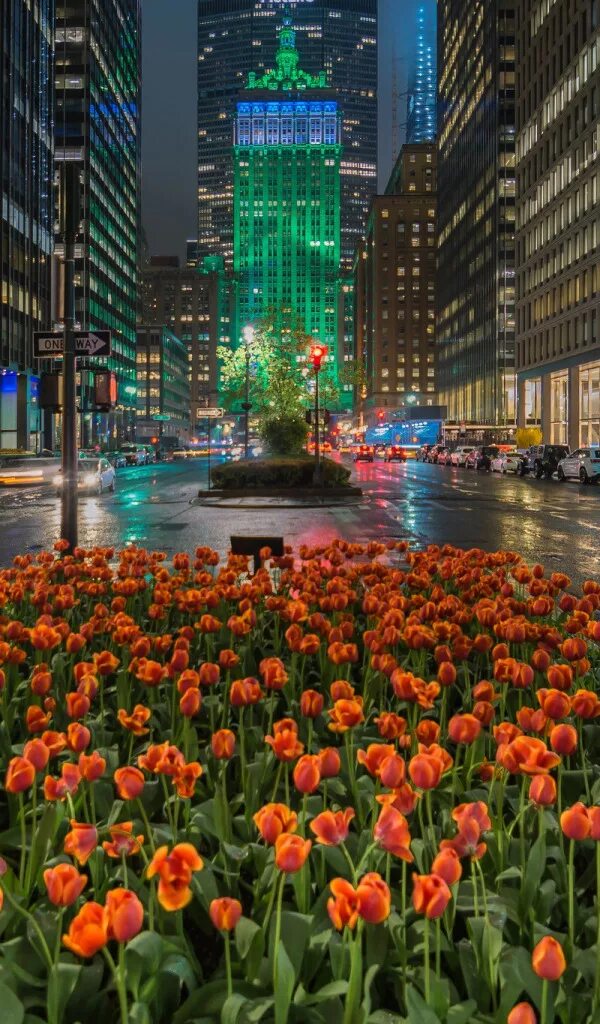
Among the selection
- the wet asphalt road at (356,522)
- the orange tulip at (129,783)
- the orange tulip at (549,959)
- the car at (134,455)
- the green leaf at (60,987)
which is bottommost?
the wet asphalt road at (356,522)

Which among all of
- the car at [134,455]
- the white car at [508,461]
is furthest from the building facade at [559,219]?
the car at [134,455]

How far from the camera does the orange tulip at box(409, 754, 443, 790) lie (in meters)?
1.96

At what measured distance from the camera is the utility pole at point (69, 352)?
11719 millimetres

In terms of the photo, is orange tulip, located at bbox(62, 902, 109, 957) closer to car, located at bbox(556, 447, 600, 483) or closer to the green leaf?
the green leaf

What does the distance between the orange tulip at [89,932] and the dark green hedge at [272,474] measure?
Answer: 105ft

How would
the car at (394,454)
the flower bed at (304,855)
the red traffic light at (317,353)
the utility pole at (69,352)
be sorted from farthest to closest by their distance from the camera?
the car at (394,454) → the red traffic light at (317,353) → the utility pole at (69,352) → the flower bed at (304,855)

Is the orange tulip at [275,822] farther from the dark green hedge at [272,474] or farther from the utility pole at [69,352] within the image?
the dark green hedge at [272,474]

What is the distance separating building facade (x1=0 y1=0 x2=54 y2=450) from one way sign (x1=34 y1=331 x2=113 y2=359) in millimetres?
53045

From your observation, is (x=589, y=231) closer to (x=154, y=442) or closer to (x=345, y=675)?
(x=345, y=675)

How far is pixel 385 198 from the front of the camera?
188 metres

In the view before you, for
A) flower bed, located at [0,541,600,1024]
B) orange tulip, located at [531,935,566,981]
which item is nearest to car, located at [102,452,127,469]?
flower bed, located at [0,541,600,1024]

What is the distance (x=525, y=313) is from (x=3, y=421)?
4909 cm

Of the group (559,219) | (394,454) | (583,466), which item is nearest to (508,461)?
(583,466)

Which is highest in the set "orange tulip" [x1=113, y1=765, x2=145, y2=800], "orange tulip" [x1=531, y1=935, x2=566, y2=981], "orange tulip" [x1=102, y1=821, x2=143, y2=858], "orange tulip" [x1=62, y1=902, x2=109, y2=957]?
"orange tulip" [x1=113, y1=765, x2=145, y2=800]
